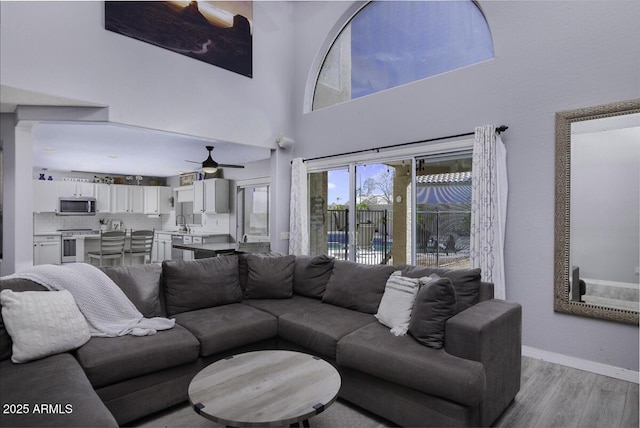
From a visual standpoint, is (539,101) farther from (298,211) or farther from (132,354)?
(132,354)

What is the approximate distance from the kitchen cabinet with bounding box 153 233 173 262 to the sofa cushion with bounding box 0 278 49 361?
600 centimetres

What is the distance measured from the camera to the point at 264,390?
171cm

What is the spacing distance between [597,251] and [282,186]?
4.04 meters

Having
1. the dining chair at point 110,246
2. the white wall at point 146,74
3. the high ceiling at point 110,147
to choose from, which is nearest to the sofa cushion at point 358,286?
the white wall at point 146,74

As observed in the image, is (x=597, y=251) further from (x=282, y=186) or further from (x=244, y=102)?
(x=244, y=102)

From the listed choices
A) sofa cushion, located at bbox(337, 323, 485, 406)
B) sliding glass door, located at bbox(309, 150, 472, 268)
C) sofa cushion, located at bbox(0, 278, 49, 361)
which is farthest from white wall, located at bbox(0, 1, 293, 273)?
sofa cushion, located at bbox(337, 323, 485, 406)

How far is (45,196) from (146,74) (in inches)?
216

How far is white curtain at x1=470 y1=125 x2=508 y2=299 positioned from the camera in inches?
132

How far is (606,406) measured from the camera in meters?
2.34

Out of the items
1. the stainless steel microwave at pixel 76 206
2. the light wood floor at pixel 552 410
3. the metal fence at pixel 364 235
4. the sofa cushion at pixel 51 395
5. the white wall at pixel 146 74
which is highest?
the white wall at pixel 146 74

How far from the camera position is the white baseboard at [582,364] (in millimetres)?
2723

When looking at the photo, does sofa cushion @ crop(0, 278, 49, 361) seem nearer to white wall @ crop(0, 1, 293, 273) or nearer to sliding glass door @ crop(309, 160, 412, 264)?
white wall @ crop(0, 1, 293, 273)

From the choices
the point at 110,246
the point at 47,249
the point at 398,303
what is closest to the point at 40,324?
the point at 398,303

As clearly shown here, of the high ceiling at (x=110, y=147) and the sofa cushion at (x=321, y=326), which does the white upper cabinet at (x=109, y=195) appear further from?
the sofa cushion at (x=321, y=326)
